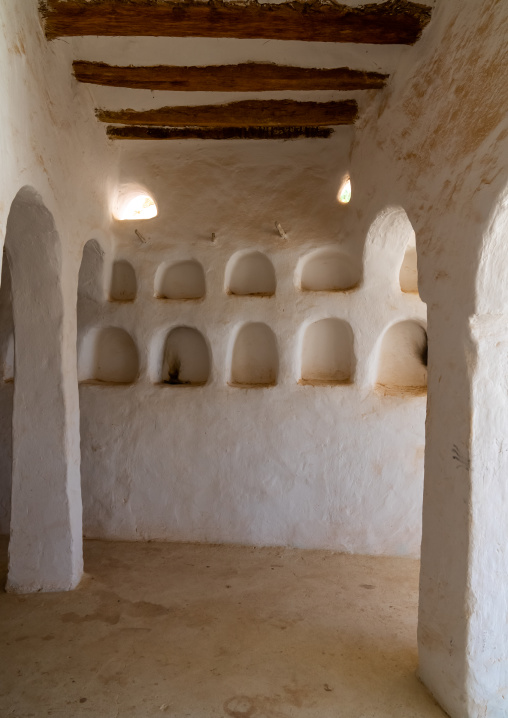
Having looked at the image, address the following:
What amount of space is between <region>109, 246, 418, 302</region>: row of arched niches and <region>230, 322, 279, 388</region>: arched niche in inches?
14.9

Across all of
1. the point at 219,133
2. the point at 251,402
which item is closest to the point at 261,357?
the point at 251,402

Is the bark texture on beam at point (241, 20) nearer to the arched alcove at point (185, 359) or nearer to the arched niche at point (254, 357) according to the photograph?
the arched niche at point (254, 357)

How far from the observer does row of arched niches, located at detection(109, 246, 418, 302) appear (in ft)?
17.5

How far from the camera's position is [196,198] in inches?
218

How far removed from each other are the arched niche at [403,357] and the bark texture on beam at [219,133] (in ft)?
6.48

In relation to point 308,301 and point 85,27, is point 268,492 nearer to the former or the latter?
point 308,301

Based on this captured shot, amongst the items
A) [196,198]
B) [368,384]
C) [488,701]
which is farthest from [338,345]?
[488,701]

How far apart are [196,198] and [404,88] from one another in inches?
96.3

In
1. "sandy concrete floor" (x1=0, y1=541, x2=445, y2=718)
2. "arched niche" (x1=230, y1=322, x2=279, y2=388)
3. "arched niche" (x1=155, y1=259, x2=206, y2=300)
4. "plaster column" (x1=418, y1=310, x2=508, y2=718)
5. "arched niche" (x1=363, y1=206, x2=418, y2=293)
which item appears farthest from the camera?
"arched niche" (x1=155, y1=259, x2=206, y2=300)

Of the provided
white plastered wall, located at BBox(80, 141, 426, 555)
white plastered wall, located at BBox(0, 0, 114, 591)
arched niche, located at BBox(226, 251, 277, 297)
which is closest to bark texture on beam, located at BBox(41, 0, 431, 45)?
white plastered wall, located at BBox(0, 0, 114, 591)

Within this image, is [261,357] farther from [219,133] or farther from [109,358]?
[219,133]

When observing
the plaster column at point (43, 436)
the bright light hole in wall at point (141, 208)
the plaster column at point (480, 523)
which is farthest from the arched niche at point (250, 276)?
the plaster column at point (480, 523)

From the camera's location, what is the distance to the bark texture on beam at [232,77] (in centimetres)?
400

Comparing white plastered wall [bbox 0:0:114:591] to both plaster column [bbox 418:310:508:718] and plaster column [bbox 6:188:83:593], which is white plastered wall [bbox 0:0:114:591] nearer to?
plaster column [bbox 6:188:83:593]
